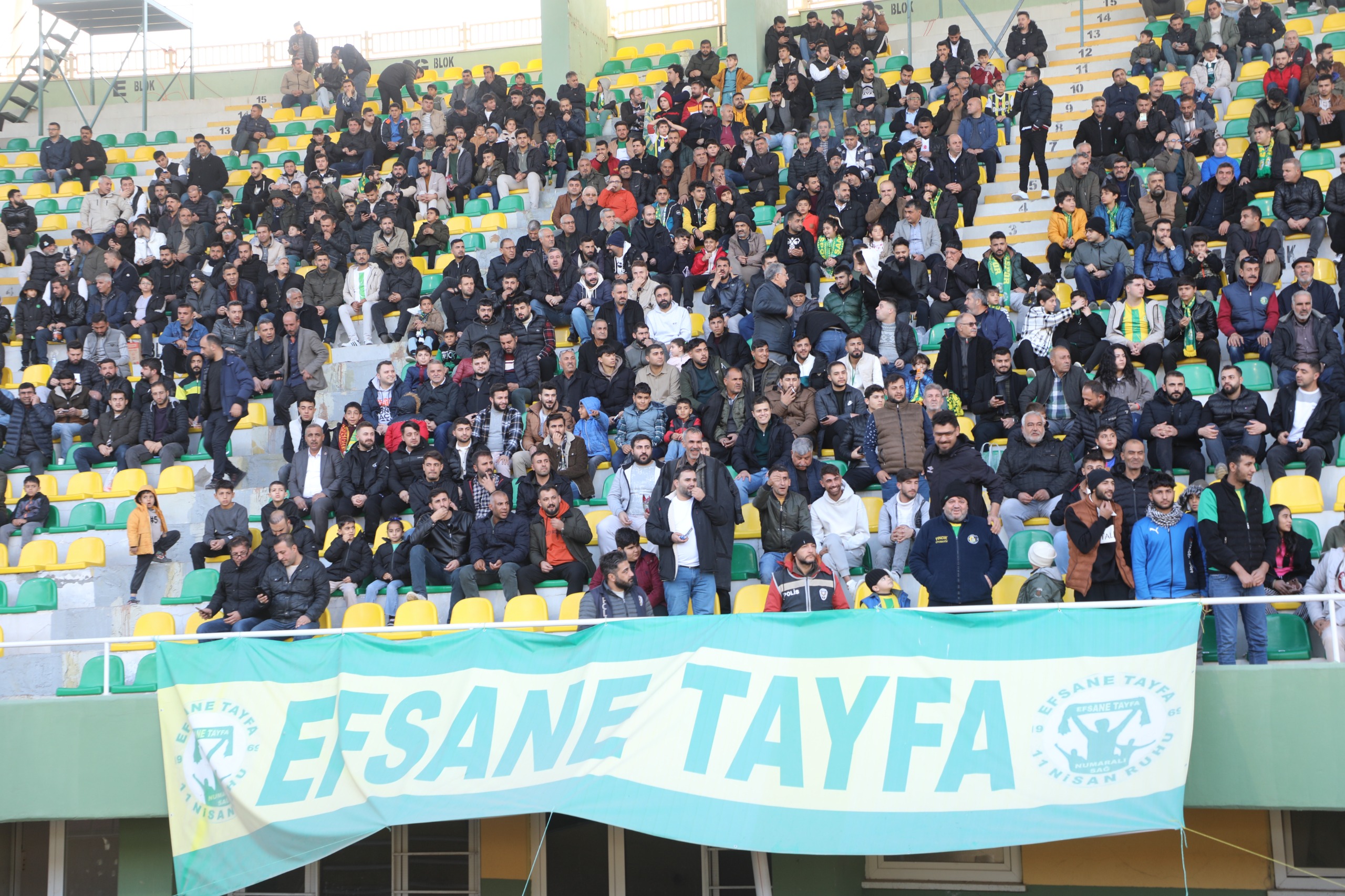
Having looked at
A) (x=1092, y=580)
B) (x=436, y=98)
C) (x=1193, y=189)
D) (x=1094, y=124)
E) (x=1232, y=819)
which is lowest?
(x=1232, y=819)

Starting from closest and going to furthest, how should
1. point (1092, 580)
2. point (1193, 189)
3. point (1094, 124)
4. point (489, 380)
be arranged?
point (1092, 580) → point (489, 380) → point (1193, 189) → point (1094, 124)

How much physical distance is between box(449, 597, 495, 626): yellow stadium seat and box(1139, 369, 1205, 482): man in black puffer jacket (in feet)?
17.1

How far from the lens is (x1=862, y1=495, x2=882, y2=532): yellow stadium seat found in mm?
10164

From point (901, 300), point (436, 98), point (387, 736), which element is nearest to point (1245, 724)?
point (387, 736)

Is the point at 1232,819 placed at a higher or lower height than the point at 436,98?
lower

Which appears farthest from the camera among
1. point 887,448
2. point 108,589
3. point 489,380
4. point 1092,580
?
point 489,380

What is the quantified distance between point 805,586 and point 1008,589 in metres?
1.53

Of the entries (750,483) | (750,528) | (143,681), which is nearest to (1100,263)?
(750,483)

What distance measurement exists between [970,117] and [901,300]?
156 inches

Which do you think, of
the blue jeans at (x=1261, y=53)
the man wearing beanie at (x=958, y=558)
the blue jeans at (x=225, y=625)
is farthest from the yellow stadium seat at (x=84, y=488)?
the blue jeans at (x=1261, y=53)

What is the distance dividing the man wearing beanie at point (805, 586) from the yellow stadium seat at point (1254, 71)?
36.2 feet

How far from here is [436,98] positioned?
19.6 meters

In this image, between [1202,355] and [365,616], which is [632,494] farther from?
[1202,355]

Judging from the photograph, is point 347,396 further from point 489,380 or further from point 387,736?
point 387,736
